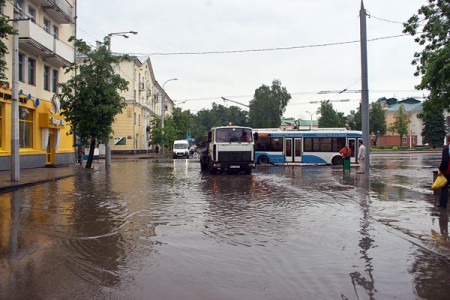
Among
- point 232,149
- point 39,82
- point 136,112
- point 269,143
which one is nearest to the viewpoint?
point 232,149

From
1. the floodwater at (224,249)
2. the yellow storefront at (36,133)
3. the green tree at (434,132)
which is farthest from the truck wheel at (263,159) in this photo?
the green tree at (434,132)

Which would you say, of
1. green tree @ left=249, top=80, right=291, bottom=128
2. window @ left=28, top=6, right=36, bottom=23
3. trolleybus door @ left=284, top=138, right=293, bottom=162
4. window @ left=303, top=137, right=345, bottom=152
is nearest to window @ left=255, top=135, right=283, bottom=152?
trolleybus door @ left=284, top=138, right=293, bottom=162

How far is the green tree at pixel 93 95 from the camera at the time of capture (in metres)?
25.7

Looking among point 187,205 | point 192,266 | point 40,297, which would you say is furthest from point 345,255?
point 187,205

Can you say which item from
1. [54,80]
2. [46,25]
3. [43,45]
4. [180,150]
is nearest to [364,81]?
[43,45]

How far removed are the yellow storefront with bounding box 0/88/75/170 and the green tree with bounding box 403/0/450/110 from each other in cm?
1983

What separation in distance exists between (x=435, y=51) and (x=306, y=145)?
16975 millimetres

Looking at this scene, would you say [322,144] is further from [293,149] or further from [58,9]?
[58,9]

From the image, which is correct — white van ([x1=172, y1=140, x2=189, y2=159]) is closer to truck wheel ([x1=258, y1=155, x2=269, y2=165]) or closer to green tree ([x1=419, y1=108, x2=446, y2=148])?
truck wheel ([x1=258, y1=155, x2=269, y2=165])

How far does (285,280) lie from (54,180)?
16.9m

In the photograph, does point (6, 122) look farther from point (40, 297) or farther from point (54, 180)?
point (40, 297)

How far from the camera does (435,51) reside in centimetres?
1620

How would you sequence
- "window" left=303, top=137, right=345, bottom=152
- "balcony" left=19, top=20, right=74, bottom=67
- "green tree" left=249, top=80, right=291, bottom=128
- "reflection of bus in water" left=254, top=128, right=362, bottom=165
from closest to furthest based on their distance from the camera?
1. "balcony" left=19, top=20, right=74, bottom=67
2. "reflection of bus in water" left=254, top=128, right=362, bottom=165
3. "window" left=303, top=137, right=345, bottom=152
4. "green tree" left=249, top=80, right=291, bottom=128

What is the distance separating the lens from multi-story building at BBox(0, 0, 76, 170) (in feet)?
76.8
